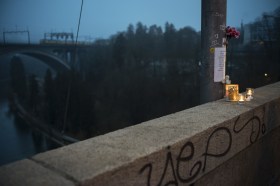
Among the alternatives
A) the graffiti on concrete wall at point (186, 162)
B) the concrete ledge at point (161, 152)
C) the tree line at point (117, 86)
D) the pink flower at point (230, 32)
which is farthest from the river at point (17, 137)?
the graffiti on concrete wall at point (186, 162)

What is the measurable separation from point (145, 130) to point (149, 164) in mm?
497

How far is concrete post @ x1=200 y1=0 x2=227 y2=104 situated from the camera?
128 inches

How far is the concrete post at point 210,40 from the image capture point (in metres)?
3.26

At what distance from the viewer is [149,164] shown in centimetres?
161

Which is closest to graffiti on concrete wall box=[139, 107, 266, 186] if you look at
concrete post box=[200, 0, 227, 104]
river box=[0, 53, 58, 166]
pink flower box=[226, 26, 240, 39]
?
concrete post box=[200, 0, 227, 104]

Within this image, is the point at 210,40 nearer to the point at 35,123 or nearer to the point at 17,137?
the point at 17,137

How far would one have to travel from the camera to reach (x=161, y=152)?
5.55 feet

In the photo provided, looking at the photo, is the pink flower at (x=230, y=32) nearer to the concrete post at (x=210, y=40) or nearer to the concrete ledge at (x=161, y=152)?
the concrete post at (x=210, y=40)

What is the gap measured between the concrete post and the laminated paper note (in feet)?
0.13

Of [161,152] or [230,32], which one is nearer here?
[161,152]

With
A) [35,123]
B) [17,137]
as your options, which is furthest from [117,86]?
[17,137]

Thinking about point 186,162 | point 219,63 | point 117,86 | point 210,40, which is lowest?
point 117,86

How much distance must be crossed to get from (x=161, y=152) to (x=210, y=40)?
6.63 ft

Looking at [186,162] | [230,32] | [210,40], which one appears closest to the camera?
[186,162]
